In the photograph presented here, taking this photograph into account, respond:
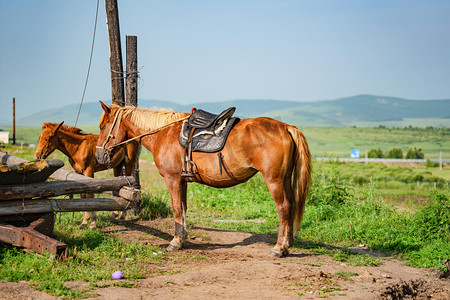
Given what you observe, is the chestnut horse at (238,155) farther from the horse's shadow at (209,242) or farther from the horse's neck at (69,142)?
the horse's neck at (69,142)

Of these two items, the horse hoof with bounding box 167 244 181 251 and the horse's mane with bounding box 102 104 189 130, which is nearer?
the horse hoof with bounding box 167 244 181 251

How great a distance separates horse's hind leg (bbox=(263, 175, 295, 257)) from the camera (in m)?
7.80

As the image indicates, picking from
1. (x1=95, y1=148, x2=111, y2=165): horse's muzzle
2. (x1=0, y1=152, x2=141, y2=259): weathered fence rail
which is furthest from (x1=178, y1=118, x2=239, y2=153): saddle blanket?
(x1=95, y1=148, x2=111, y2=165): horse's muzzle

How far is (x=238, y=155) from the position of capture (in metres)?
7.99

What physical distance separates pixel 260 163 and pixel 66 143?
4559 millimetres

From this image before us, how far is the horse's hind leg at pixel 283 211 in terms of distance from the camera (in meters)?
7.80

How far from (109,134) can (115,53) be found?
3.02 metres

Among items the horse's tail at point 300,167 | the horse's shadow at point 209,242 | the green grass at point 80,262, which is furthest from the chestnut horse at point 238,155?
the green grass at point 80,262

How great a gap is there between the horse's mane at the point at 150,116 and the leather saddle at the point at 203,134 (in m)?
0.54

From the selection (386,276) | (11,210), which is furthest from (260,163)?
(11,210)

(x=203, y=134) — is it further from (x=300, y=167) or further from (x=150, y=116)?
(x=300, y=167)

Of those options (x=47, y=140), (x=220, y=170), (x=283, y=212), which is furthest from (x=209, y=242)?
(x=47, y=140)

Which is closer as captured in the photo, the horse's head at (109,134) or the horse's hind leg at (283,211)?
the horse's hind leg at (283,211)

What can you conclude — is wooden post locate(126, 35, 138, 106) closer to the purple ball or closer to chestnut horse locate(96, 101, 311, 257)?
chestnut horse locate(96, 101, 311, 257)
